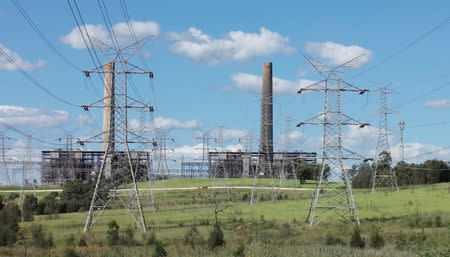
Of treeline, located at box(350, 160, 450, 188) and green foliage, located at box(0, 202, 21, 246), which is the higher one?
treeline, located at box(350, 160, 450, 188)

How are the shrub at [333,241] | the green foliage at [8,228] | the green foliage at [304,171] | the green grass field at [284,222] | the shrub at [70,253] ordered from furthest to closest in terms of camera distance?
the green foliage at [304,171], the green foliage at [8,228], the shrub at [333,241], the green grass field at [284,222], the shrub at [70,253]

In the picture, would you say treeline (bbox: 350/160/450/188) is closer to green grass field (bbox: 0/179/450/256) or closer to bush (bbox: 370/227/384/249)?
green grass field (bbox: 0/179/450/256)

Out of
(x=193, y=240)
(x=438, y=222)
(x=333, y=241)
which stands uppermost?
(x=438, y=222)

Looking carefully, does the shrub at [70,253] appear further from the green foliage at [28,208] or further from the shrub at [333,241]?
the green foliage at [28,208]

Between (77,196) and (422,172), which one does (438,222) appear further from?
(422,172)

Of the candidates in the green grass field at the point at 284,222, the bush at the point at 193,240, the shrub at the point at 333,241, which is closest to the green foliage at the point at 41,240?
the green grass field at the point at 284,222

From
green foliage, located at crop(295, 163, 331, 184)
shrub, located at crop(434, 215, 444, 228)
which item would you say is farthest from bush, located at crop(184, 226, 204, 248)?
green foliage, located at crop(295, 163, 331, 184)

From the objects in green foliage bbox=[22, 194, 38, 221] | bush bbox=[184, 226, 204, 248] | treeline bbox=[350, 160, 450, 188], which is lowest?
green foliage bbox=[22, 194, 38, 221]

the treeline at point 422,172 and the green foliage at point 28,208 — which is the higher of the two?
the treeline at point 422,172

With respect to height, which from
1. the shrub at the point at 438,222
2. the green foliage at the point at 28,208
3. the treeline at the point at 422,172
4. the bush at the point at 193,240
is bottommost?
the green foliage at the point at 28,208

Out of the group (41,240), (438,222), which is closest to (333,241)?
(438,222)

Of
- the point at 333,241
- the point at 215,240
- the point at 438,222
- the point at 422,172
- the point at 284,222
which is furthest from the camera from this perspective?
the point at 422,172

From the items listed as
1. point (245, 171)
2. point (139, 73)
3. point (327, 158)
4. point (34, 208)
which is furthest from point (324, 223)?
point (245, 171)

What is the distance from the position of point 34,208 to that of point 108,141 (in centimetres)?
5066
